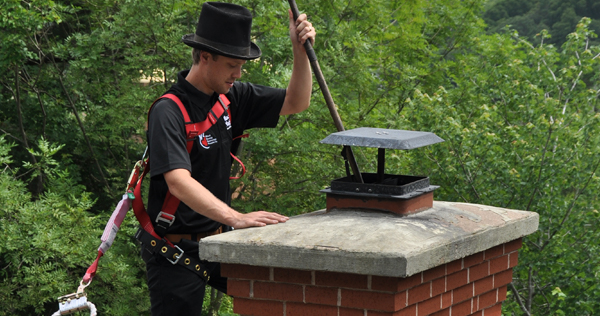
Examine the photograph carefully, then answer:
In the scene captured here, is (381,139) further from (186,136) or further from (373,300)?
(186,136)

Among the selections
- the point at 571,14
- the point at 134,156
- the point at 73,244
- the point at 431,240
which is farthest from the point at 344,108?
the point at 571,14

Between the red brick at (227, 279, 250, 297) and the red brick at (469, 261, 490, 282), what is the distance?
3.18 ft

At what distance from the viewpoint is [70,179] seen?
7.64 m

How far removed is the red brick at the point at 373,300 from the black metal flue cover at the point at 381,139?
65 centimetres

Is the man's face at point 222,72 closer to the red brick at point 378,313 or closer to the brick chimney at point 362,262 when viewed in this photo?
the brick chimney at point 362,262

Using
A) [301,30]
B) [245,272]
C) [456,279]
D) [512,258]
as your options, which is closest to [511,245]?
[512,258]

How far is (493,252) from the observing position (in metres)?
3.22

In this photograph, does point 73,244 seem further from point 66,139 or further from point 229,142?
point 229,142

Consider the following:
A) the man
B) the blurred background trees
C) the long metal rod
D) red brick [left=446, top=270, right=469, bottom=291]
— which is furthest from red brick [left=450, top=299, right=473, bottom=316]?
the blurred background trees

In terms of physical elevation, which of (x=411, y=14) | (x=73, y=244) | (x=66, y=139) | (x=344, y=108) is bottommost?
(x=73, y=244)

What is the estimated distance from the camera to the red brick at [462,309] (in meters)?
3.06

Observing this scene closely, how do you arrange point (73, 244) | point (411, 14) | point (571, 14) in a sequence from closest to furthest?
point (73, 244), point (411, 14), point (571, 14)

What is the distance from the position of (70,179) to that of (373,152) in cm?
325

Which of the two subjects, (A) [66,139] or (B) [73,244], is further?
(A) [66,139]
